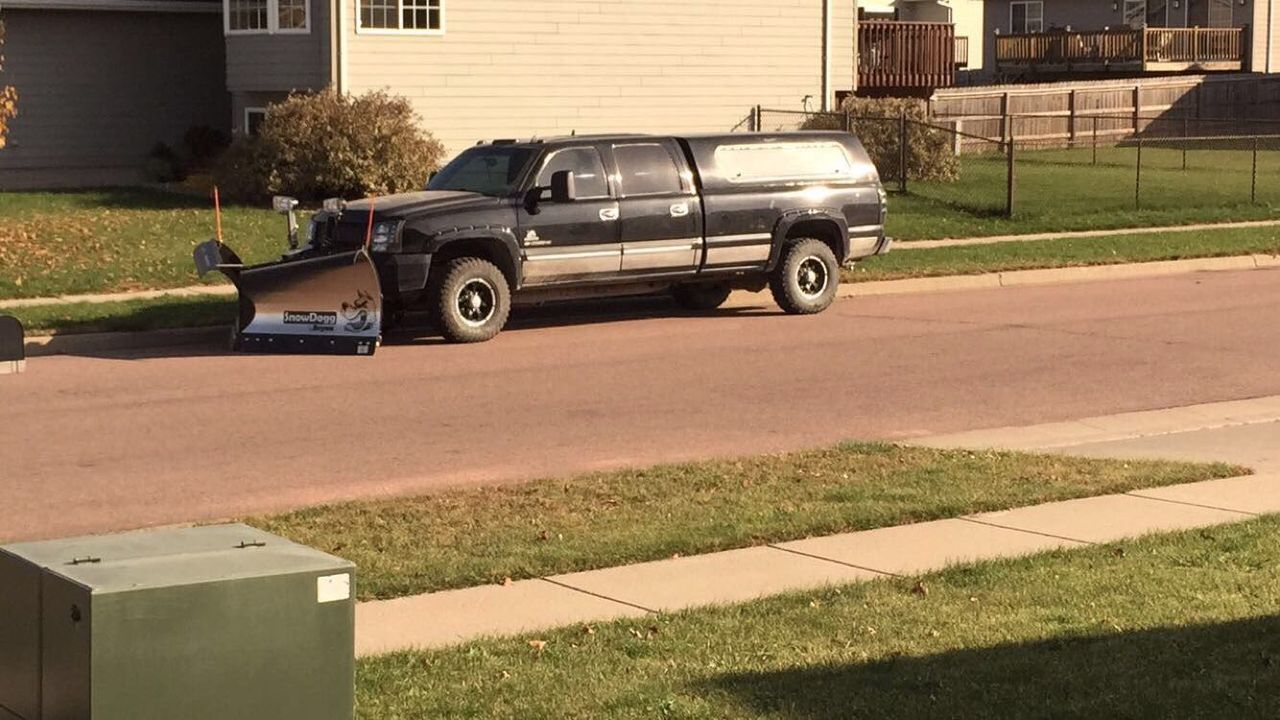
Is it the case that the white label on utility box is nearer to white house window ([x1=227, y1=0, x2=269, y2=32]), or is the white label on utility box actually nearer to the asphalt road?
the asphalt road

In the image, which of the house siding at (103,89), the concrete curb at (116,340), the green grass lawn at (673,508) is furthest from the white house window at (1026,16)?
the green grass lawn at (673,508)

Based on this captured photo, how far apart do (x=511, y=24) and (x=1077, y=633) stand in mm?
24489

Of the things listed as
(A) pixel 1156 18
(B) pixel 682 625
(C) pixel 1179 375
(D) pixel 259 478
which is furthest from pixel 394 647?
(A) pixel 1156 18

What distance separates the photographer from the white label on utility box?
15.1 ft

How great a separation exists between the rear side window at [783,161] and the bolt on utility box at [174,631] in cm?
1479

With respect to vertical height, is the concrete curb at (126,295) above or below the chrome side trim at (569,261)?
below

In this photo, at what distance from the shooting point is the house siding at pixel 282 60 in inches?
1142

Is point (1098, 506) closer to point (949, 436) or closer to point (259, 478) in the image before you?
point (949, 436)

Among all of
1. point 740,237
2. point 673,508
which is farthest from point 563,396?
point 740,237

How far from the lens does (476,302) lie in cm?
1764

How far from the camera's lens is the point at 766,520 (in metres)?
9.53

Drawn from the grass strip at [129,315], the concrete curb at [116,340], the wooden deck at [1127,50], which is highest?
the wooden deck at [1127,50]

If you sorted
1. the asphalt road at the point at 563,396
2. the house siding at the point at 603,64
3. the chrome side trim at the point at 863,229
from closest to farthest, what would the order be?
the asphalt road at the point at 563,396, the chrome side trim at the point at 863,229, the house siding at the point at 603,64

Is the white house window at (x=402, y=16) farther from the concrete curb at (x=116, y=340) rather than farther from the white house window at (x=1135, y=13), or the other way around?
the white house window at (x=1135, y=13)
